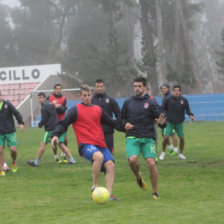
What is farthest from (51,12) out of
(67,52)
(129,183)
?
(129,183)

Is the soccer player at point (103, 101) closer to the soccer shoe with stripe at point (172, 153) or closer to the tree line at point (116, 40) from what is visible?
the soccer shoe with stripe at point (172, 153)

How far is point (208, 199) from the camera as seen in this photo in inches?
338

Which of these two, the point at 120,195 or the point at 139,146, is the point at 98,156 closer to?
the point at 139,146

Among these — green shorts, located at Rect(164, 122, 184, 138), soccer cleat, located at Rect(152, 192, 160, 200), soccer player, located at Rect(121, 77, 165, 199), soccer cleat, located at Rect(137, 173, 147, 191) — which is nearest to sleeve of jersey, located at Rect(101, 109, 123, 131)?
soccer player, located at Rect(121, 77, 165, 199)

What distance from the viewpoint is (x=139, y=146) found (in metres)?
9.07

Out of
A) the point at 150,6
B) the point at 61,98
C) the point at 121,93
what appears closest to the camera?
the point at 61,98

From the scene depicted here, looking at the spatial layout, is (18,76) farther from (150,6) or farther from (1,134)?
(1,134)

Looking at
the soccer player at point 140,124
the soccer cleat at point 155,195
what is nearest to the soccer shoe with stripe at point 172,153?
the soccer player at point 140,124

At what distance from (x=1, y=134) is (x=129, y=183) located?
11.6 ft

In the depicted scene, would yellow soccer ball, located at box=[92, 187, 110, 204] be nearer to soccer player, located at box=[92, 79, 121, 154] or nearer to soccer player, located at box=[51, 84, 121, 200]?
soccer player, located at box=[51, 84, 121, 200]

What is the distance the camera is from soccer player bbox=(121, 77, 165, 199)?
8.92 m

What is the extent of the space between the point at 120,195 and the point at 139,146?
94cm

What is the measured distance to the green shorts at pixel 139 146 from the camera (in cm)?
892

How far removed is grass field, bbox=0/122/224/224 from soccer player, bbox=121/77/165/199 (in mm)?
657
